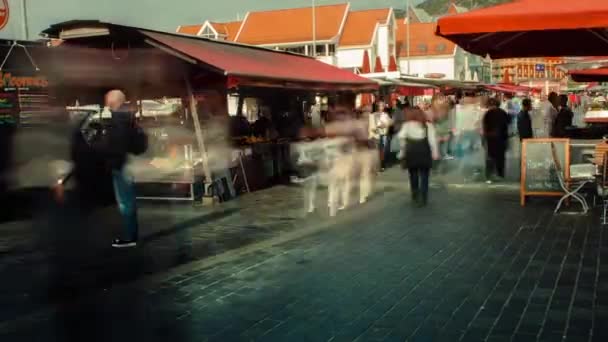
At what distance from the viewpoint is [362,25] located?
6638 centimetres

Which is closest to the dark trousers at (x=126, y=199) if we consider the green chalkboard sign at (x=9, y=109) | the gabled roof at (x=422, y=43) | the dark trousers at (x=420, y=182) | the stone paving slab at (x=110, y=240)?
the stone paving slab at (x=110, y=240)

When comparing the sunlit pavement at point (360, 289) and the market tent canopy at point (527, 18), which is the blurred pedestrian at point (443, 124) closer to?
the sunlit pavement at point (360, 289)

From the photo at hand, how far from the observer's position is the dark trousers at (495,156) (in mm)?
13102

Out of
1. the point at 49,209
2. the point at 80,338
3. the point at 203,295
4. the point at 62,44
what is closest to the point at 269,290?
the point at 203,295

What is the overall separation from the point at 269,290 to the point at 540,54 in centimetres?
518

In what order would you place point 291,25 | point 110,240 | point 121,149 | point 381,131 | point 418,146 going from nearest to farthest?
point 121,149
point 110,240
point 418,146
point 381,131
point 291,25

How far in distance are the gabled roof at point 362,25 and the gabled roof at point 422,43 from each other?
999 centimetres

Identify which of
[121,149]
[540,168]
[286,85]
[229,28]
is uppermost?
[229,28]

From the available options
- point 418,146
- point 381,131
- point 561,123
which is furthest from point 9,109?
point 561,123

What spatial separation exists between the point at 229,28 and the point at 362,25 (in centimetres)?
1730

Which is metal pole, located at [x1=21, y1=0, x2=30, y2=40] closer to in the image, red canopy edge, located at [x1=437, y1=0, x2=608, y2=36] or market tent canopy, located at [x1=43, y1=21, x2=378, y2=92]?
market tent canopy, located at [x1=43, y1=21, x2=378, y2=92]

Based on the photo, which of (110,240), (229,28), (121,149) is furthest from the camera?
(229,28)

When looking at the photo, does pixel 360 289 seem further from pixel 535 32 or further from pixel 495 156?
pixel 495 156

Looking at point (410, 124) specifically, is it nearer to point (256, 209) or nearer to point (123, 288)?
point (256, 209)
